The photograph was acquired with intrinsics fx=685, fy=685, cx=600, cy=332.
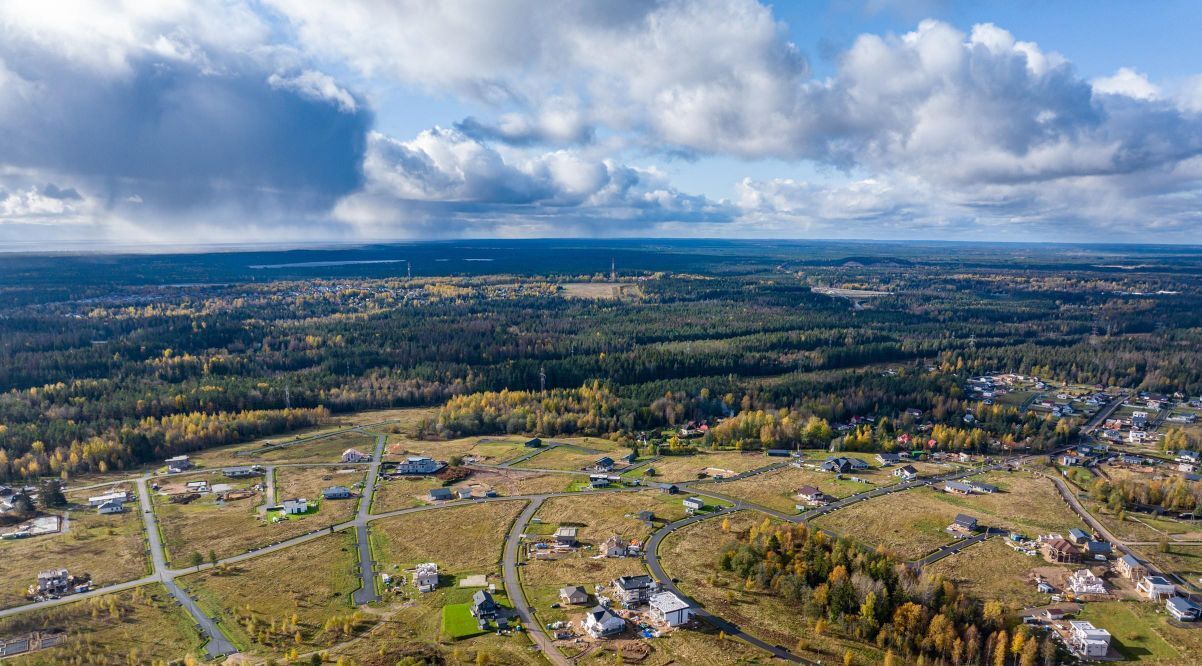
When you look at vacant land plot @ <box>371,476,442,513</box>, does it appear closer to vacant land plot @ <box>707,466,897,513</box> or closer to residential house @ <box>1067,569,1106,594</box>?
vacant land plot @ <box>707,466,897,513</box>

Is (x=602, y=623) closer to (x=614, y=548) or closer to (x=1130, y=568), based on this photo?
(x=614, y=548)

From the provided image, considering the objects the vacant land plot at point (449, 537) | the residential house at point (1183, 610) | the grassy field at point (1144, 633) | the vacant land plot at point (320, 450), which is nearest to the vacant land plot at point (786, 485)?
the vacant land plot at point (449, 537)

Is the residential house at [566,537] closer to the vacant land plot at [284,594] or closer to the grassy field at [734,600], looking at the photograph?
the grassy field at [734,600]

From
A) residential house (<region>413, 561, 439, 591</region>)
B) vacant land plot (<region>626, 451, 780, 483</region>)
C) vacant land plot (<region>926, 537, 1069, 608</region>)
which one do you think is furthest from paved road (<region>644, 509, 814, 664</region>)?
vacant land plot (<region>926, 537, 1069, 608</region>)

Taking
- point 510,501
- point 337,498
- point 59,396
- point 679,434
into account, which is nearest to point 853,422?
point 679,434

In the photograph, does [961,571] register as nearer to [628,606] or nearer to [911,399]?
[628,606]
